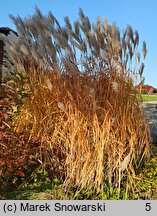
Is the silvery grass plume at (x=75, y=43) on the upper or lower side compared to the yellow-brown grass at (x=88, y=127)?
upper

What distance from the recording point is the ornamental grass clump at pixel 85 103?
12.5 ft

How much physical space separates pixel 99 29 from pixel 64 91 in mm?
739

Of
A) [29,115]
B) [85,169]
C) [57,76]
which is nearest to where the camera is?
[85,169]

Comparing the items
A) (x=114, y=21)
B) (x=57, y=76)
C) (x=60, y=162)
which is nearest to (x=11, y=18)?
(x=57, y=76)

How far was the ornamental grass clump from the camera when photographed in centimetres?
382

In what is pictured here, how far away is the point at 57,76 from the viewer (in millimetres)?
4062

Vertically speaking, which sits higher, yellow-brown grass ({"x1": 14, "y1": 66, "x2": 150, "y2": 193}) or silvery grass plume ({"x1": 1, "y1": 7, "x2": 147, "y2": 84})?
silvery grass plume ({"x1": 1, "y1": 7, "x2": 147, "y2": 84})

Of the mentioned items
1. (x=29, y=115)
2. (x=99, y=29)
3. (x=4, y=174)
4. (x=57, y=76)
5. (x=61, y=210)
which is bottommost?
(x=61, y=210)

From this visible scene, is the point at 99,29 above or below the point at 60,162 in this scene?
above

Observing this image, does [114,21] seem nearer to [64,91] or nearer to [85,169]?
[64,91]

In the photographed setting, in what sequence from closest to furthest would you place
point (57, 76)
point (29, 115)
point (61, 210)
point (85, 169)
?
point (61, 210), point (85, 169), point (57, 76), point (29, 115)

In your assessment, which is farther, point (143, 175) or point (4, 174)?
point (143, 175)

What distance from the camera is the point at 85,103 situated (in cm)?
391

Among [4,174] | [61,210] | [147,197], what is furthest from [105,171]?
[4,174]
